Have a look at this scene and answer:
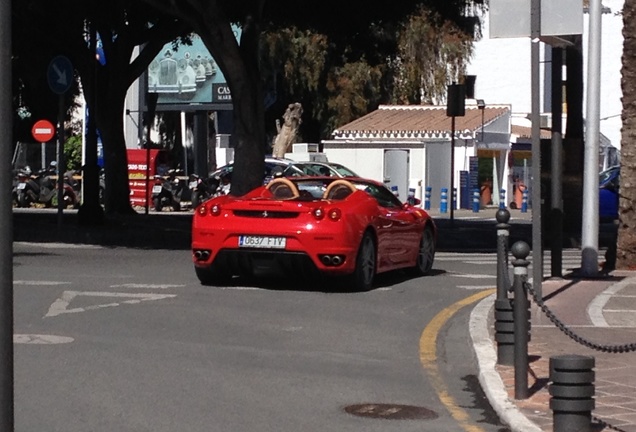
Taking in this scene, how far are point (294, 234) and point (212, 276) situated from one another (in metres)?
1.32

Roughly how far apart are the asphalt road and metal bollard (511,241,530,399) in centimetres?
27

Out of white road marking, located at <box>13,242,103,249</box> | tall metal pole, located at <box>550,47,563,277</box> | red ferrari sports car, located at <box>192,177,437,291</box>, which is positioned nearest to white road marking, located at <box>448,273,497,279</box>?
tall metal pole, located at <box>550,47,563,277</box>

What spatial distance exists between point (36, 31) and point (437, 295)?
15.5m

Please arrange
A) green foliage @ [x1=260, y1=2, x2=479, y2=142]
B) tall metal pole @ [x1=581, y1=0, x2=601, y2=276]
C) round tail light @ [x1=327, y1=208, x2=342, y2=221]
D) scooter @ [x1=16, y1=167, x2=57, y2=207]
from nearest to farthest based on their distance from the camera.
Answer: round tail light @ [x1=327, y1=208, x2=342, y2=221] < tall metal pole @ [x1=581, y1=0, x2=601, y2=276] < scooter @ [x1=16, y1=167, x2=57, y2=207] < green foliage @ [x1=260, y1=2, x2=479, y2=142]

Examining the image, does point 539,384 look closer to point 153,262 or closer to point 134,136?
point 153,262

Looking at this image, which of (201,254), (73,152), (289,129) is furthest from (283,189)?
(73,152)

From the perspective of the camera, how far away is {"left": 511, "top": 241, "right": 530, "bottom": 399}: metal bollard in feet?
27.6

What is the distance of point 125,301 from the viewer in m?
13.9

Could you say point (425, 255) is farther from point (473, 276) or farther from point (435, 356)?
point (435, 356)

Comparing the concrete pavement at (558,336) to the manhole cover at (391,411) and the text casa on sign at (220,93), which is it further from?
the text casa on sign at (220,93)

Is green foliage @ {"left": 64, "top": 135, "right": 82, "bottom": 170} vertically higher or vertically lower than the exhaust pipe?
higher

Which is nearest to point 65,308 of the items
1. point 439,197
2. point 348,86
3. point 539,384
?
point 539,384

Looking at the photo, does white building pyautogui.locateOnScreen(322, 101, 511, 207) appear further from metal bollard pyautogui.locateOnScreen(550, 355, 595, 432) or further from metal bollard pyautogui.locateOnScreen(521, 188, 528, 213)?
metal bollard pyautogui.locateOnScreen(550, 355, 595, 432)

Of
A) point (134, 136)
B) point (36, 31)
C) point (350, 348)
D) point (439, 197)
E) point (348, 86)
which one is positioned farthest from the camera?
point (134, 136)
